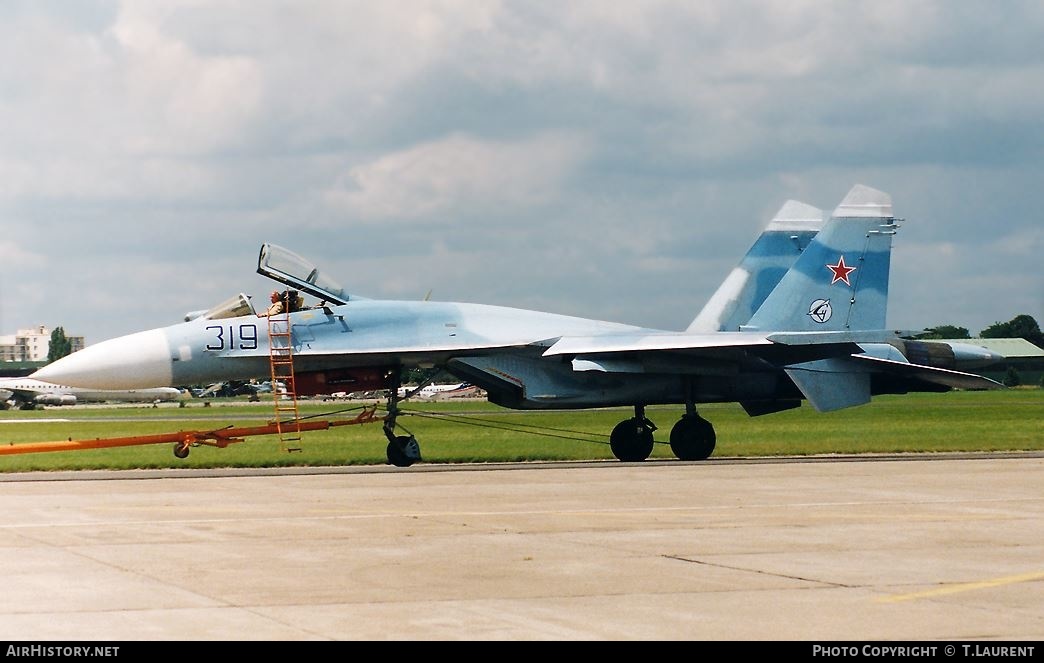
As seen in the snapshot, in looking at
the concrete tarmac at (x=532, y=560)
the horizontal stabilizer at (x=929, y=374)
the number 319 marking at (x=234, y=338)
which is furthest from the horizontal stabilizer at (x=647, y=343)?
the number 319 marking at (x=234, y=338)

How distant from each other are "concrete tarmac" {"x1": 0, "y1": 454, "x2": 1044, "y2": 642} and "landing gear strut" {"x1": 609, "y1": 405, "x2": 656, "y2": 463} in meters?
5.43

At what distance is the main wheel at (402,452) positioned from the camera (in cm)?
2206

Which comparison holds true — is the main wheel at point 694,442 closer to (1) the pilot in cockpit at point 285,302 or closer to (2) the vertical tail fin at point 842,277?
(2) the vertical tail fin at point 842,277

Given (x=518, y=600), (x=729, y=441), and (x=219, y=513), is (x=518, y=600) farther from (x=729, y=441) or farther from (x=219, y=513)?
(x=729, y=441)

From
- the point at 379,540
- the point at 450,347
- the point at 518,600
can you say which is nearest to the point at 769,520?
the point at 379,540

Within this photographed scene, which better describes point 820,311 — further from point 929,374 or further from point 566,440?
point 566,440

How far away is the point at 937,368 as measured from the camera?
24000mm

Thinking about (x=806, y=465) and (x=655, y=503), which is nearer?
(x=655, y=503)

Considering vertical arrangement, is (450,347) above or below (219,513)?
above

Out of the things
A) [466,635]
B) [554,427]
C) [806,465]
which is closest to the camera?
[466,635]

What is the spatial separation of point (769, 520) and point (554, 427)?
1796 cm

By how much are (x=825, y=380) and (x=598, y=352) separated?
A: 4046 mm

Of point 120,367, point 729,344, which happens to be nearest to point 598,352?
point 729,344

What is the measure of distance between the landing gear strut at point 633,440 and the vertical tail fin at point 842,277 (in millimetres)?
2732
